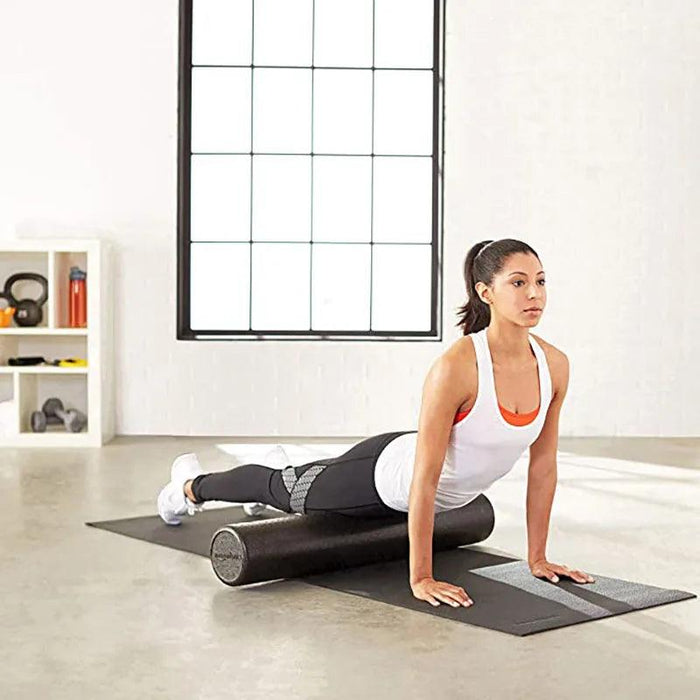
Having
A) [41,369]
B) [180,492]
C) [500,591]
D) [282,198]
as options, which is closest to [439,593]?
[500,591]

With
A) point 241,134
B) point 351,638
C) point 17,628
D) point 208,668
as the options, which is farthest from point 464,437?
point 241,134

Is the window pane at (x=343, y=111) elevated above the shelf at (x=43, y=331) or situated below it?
above

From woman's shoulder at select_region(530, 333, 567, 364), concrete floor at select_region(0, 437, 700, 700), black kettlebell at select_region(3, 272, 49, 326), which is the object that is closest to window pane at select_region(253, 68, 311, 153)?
black kettlebell at select_region(3, 272, 49, 326)

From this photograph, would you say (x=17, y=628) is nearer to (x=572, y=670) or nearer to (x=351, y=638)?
(x=351, y=638)

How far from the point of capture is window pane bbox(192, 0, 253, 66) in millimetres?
7000

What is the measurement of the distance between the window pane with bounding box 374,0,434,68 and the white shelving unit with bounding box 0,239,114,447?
178 centimetres

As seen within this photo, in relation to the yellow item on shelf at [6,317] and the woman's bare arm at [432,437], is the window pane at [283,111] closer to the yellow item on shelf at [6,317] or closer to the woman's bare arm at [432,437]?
the yellow item on shelf at [6,317]

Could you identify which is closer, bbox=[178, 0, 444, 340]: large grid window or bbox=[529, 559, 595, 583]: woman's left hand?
bbox=[529, 559, 595, 583]: woman's left hand

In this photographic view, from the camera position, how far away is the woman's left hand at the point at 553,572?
351cm

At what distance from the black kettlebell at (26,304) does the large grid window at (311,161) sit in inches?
30.3

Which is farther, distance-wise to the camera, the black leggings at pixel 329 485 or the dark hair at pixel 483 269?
the black leggings at pixel 329 485

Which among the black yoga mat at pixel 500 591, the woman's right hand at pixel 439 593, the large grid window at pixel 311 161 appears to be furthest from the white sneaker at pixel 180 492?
the large grid window at pixel 311 161

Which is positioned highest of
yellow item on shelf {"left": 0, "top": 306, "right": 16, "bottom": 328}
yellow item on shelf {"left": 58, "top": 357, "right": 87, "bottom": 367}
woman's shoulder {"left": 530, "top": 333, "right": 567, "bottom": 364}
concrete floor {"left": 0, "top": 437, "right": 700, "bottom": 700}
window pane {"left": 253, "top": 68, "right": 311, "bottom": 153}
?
window pane {"left": 253, "top": 68, "right": 311, "bottom": 153}

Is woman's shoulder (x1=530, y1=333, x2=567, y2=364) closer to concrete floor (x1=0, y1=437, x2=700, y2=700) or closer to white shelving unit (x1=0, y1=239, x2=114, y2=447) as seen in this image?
concrete floor (x1=0, y1=437, x2=700, y2=700)
